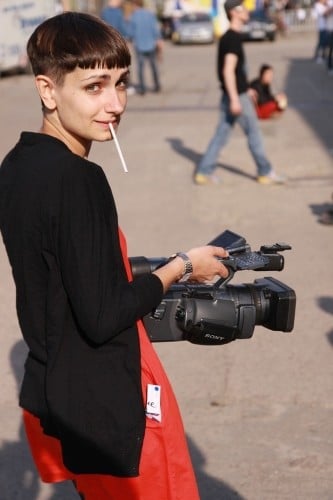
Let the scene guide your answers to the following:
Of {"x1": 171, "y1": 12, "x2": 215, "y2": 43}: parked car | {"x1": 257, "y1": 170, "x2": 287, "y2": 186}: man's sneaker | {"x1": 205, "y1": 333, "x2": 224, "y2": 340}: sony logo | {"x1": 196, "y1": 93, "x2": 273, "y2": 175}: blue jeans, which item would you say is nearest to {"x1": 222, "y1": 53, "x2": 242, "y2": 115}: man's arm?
{"x1": 196, "y1": 93, "x2": 273, "y2": 175}: blue jeans

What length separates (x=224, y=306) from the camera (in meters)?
2.56

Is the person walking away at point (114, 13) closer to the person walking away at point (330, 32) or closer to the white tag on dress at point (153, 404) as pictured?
the person walking away at point (330, 32)

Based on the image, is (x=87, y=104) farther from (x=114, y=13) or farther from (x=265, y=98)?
(x=114, y=13)

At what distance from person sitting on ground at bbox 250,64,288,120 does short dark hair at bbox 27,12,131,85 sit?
11.9 meters

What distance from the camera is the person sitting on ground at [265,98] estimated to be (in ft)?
46.1

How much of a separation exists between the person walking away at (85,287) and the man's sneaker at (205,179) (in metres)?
7.90

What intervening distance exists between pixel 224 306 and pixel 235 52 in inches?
293

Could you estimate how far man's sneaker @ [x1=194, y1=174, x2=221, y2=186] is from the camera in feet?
34.1

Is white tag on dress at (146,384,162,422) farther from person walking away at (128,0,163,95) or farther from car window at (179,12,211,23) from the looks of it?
car window at (179,12,211,23)

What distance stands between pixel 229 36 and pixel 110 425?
7.72m

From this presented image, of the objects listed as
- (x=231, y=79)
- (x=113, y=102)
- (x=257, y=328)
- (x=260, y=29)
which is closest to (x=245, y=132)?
(x=231, y=79)

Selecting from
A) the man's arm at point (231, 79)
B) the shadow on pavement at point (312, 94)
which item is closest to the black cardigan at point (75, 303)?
the man's arm at point (231, 79)

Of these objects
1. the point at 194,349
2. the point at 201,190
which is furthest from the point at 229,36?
the point at 194,349

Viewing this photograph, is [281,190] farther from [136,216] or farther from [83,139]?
[83,139]
